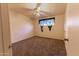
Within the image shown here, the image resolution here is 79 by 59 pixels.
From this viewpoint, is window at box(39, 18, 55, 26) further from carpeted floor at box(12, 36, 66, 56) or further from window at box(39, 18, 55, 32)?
carpeted floor at box(12, 36, 66, 56)

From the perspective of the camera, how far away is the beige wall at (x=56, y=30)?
4.16ft

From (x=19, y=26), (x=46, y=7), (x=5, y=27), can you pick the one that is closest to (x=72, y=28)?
(x=46, y=7)

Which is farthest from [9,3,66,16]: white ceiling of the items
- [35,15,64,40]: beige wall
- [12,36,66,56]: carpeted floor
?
[12,36,66,56]: carpeted floor

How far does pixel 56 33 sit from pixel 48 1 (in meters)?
0.33

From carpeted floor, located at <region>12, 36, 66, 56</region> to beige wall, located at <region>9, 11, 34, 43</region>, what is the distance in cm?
5

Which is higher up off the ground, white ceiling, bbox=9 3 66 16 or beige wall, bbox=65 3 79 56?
white ceiling, bbox=9 3 66 16

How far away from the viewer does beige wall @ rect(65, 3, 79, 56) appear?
Result: 1.21 m

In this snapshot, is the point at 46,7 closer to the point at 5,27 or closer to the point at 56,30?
the point at 56,30

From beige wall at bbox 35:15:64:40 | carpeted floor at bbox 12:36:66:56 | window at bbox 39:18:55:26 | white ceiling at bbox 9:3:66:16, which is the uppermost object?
white ceiling at bbox 9:3:66:16

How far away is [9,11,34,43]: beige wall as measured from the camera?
1254 millimetres

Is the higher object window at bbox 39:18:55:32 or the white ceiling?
the white ceiling

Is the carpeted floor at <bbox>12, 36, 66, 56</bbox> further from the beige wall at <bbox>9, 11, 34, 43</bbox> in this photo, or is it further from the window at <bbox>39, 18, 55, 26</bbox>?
the window at <bbox>39, 18, 55, 26</bbox>

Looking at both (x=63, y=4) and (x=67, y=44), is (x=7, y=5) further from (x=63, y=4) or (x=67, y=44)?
(x=67, y=44)

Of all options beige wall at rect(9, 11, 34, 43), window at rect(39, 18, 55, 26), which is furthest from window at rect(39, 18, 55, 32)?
beige wall at rect(9, 11, 34, 43)
